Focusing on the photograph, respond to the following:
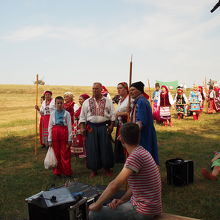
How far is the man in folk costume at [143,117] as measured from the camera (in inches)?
182

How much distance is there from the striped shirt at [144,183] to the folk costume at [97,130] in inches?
125

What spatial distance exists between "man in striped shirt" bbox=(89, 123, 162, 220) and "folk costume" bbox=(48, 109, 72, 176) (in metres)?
3.20

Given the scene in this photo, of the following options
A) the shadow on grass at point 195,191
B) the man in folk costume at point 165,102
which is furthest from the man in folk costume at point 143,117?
the man in folk costume at point 165,102

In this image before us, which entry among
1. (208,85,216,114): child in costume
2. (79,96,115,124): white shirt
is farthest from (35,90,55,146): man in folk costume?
(208,85,216,114): child in costume

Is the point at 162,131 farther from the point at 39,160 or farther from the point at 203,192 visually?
the point at 203,192

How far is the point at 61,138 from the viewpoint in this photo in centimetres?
598

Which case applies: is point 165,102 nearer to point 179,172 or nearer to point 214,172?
point 214,172

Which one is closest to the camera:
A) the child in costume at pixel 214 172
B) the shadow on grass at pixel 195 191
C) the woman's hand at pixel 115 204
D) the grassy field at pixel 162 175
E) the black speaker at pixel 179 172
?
the woman's hand at pixel 115 204

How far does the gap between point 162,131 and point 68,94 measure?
5.56 metres

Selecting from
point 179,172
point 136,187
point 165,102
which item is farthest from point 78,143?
point 165,102

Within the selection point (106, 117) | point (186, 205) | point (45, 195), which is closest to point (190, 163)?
point (186, 205)

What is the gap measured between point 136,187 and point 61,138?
136 inches

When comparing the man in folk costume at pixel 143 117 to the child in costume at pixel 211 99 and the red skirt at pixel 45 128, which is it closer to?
the red skirt at pixel 45 128

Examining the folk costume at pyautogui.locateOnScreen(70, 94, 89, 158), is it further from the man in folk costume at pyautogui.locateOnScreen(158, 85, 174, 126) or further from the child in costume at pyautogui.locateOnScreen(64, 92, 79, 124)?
the man in folk costume at pyautogui.locateOnScreen(158, 85, 174, 126)
